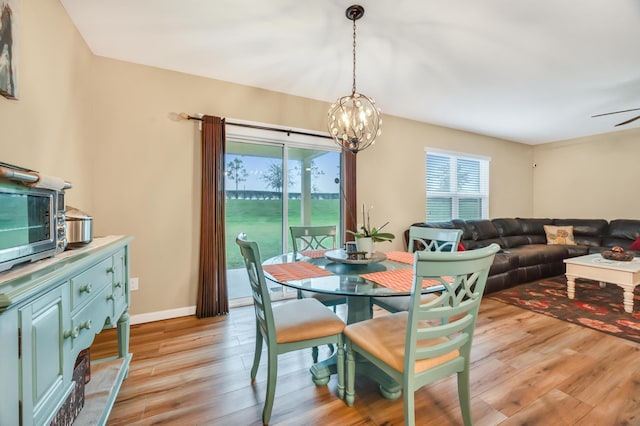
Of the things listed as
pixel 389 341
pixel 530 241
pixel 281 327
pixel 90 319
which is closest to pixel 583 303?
pixel 530 241

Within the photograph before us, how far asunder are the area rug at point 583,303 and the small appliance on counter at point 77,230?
13.2 ft

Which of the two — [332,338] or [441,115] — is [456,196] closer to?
[441,115]

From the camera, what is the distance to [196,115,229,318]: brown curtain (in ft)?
9.59

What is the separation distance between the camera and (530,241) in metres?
5.24

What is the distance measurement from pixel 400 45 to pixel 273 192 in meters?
2.07

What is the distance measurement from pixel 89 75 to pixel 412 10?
280 cm

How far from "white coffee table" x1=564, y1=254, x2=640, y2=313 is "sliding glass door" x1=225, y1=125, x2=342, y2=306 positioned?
2.90 meters

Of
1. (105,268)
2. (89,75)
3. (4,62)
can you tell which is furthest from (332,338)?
(89,75)

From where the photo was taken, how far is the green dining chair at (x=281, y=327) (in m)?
1.48

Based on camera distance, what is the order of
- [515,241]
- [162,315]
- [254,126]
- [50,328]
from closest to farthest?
1. [50,328]
2. [162,315]
3. [254,126]
4. [515,241]

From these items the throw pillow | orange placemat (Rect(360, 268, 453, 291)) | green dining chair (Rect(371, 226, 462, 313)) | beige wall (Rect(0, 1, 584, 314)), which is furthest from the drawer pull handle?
the throw pillow

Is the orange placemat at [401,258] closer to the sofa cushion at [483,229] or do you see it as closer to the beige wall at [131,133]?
the beige wall at [131,133]

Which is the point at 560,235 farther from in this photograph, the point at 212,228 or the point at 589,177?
the point at 212,228

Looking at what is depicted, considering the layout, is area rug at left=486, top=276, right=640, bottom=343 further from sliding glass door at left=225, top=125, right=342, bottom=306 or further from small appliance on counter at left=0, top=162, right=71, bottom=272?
small appliance on counter at left=0, top=162, right=71, bottom=272
